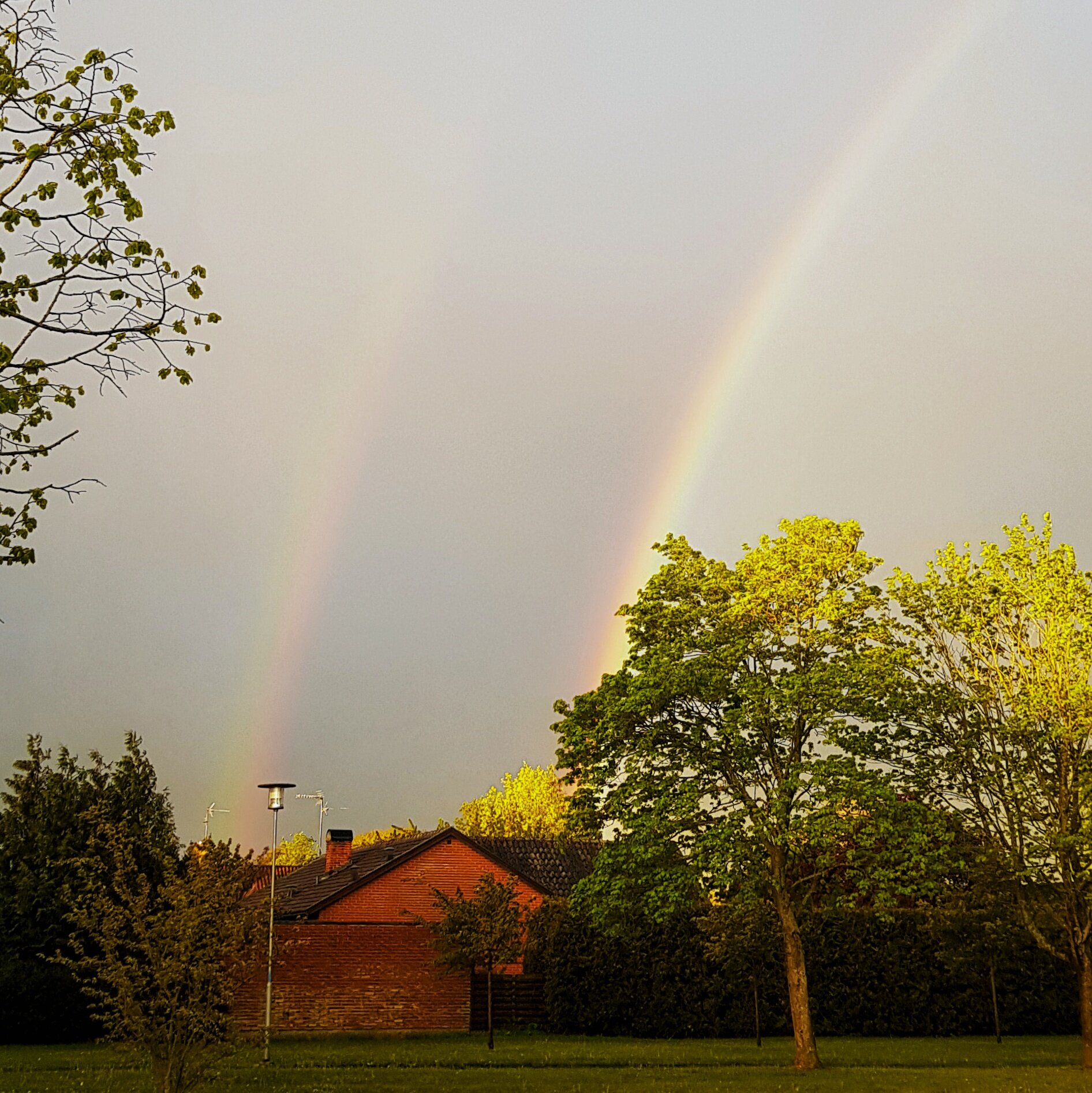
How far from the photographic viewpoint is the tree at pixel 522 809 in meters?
84.1

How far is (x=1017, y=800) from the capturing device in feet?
72.6

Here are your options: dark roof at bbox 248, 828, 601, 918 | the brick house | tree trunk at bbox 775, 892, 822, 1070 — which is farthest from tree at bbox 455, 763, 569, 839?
tree trunk at bbox 775, 892, 822, 1070

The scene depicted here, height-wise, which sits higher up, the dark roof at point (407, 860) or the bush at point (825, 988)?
the dark roof at point (407, 860)

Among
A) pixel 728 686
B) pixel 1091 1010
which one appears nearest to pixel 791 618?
pixel 728 686

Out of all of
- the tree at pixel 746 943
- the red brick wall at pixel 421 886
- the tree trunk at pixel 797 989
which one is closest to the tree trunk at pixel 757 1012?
the tree at pixel 746 943

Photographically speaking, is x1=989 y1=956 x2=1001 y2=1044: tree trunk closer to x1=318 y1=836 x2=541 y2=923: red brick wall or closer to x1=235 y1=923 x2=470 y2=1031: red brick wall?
x1=235 y1=923 x2=470 y2=1031: red brick wall

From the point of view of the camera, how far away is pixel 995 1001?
2858cm

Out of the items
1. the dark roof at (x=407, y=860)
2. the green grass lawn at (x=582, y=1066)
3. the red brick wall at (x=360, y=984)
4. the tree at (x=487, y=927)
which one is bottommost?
the green grass lawn at (x=582, y=1066)

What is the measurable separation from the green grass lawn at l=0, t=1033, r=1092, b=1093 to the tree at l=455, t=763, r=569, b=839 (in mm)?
53690

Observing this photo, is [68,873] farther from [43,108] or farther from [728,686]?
[43,108]

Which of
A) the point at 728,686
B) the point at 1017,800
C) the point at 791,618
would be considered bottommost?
the point at 1017,800

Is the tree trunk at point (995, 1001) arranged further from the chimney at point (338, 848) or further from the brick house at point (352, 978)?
the chimney at point (338, 848)

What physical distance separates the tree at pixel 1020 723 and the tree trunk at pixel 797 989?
3792 mm

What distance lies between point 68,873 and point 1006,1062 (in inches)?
825
